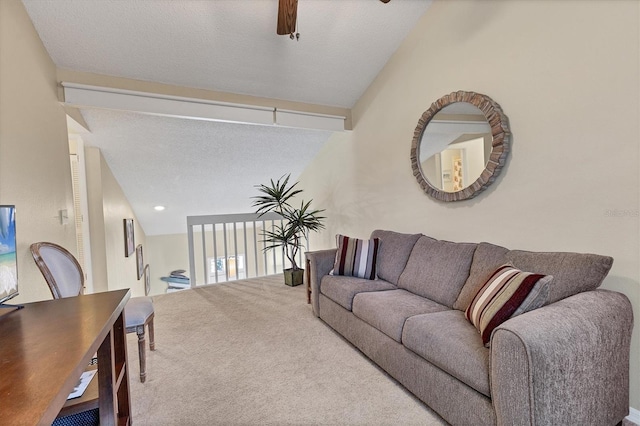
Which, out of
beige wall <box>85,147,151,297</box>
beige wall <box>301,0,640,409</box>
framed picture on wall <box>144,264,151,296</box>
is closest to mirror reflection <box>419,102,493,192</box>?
beige wall <box>301,0,640,409</box>

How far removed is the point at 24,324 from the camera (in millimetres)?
1056

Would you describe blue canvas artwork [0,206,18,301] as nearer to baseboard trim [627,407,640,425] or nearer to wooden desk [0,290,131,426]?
wooden desk [0,290,131,426]

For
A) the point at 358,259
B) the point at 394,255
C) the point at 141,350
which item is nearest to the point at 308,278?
the point at 358,259

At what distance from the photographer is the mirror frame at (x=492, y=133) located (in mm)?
2096

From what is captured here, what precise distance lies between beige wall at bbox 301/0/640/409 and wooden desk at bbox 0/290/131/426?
2.37 m

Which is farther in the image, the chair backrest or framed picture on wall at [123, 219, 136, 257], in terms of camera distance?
framed picture on wall at [123, 219, 136, 257]

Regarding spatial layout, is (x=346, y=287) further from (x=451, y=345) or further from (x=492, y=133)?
(x=492, y=133)

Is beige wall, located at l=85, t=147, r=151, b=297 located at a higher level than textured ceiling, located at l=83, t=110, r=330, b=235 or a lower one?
lower

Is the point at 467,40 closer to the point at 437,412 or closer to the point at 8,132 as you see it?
the point at 437,412

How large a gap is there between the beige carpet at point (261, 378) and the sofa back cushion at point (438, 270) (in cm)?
66

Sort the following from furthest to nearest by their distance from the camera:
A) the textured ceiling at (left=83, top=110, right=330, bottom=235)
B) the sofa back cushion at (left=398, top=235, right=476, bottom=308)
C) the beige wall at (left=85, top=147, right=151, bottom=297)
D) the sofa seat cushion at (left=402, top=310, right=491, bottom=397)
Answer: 1. the beige wall at (left=85, top=147, right=151, bottom=297)
2. the textured ceiling at (left=83, top=110, right=330, bottom=235)
3. the sofa back cushion at (left=398, top=235, right=476, bottom=308)
4. the sofa seat cushion at (left=402, top=310, right=491, bottom=397)

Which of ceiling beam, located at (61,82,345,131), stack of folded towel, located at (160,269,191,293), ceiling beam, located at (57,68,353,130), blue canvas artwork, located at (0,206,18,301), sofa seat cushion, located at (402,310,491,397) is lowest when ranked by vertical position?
stack of folded towel, located at (160,269,191,293)

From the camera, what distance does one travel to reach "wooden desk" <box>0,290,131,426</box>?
2.06 feet

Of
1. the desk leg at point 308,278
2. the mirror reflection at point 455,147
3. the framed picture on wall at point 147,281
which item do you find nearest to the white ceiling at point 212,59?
the mirror reflection at point 455,147
